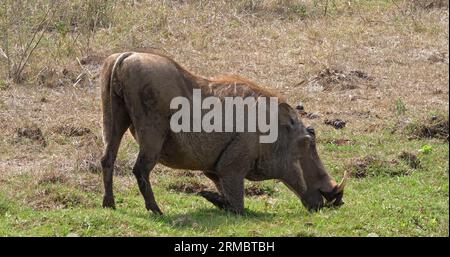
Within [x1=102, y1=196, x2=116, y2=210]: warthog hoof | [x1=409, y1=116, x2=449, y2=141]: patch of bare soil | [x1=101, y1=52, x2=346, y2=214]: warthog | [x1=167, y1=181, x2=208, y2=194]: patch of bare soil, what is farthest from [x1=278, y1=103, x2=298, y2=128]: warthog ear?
[x1=409, y1=116, x2=449, y2=141]: patch of bare soil

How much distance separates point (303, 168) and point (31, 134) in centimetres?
322

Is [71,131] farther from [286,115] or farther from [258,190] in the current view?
[286,115]

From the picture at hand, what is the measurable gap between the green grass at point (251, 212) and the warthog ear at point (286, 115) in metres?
0.74

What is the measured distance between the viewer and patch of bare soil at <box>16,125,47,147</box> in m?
9.87

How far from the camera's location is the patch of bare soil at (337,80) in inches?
480

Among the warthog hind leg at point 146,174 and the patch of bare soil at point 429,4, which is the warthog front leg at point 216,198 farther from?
the patch of bare soil at point 429,4

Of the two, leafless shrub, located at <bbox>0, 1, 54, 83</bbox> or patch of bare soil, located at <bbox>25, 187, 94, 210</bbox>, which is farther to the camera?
leafless shrub, located at <bbox>0, 1, 54, 83</bbox>

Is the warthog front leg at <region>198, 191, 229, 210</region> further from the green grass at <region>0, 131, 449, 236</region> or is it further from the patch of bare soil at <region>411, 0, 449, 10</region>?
the patch of bare soil at <region>411, 0, 449, 10</region>

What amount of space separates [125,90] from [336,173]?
2.88 metres

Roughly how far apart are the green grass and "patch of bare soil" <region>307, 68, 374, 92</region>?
276cm

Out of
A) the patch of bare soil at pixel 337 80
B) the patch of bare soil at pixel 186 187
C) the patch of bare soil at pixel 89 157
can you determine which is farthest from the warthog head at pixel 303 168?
the patch of bare soil at pixel 337 80

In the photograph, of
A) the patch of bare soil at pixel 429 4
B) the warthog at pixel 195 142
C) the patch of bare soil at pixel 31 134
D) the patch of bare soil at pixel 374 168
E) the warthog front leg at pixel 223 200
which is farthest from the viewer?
the patch of bare soil at pixel 429 4

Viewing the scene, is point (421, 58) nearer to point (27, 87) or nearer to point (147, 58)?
point (27, 87)

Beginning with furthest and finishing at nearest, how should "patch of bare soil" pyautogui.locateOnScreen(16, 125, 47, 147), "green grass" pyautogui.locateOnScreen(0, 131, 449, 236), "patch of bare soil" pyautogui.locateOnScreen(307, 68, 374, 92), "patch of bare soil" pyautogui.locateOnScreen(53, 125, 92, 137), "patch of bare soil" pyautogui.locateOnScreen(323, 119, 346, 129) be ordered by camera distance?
"patch of bare soil" pyautogui.locateOnScreen(307, 68, 374, 92)
"patch of bare soil" pyautogui.locateOnScreen(323, 119, 346, 129)
"patch of bare soil" pyautogui.locateOnScreen(53, 125, 92, 137)
"patch of bare soil" pyautogui.locateOnScreen(16, 125, 47, 147)
"green grass" pyautogui.locateOnScreen(0, 131, 449, 236)
